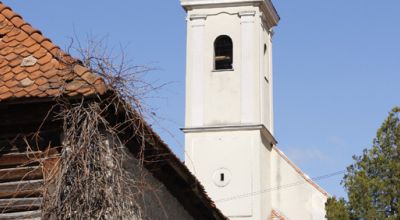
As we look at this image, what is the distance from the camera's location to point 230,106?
3366cm

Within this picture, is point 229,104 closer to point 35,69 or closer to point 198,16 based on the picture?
point 198,16

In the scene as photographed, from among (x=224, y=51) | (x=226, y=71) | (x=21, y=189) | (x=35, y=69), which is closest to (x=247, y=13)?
(x=224, y=51)

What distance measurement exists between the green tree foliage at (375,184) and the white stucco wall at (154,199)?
345 inches

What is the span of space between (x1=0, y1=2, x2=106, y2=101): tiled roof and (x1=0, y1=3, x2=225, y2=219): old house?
10 millimetres

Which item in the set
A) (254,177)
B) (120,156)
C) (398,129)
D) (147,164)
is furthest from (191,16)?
(120,156)

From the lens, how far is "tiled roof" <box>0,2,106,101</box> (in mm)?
10719

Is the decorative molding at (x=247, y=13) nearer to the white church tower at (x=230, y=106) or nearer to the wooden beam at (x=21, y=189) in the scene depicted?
the white church tower at (x=230, y=106)

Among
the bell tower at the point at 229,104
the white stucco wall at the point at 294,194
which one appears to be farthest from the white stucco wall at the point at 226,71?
the white stucco wall at the point at 294,194

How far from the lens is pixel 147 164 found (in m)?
13.6

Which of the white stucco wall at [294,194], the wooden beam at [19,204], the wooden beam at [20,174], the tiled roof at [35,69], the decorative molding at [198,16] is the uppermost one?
the decorative molding at [198,16]

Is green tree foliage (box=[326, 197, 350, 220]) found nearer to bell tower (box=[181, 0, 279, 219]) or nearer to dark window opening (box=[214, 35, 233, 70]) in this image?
bell tower (box=[181, 0, 279, 219])

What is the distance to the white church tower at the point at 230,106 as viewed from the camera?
3319cm

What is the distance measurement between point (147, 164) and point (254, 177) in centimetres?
1981

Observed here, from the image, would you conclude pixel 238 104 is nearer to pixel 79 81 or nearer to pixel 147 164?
pixel 147 164
